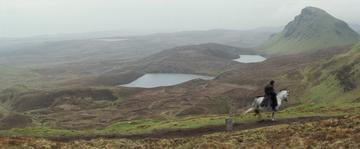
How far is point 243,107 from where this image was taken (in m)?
138

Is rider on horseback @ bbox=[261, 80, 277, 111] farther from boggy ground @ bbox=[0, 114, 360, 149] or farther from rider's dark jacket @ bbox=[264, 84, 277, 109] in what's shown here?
boggy ground @ bbox=[0, 114, 360, 149]

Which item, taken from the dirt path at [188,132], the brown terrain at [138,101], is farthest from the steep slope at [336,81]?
the dirt path at [188,132]

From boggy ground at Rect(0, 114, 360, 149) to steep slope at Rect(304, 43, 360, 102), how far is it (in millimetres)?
67706

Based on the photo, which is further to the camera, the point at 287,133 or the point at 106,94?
the point at 106,94

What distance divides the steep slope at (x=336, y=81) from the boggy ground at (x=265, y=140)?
67.7 metres

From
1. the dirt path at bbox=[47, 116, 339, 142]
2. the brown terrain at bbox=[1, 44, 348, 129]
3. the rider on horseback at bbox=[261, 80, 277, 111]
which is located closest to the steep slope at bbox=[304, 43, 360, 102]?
the brown terrain at bbox=[1, 44, 348, 129]

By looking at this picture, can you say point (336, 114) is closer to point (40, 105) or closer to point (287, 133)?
point (287, 133)

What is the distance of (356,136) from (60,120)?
346 feet

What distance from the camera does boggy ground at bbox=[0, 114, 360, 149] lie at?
32625mm

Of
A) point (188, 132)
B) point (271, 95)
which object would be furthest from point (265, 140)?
point (188, 132)

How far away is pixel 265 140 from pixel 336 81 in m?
98.0

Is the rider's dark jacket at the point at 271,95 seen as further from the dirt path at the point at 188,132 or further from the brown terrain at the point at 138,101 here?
the brown terrain at the point at 138,101

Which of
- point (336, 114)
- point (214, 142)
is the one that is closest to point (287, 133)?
point (214, 142)

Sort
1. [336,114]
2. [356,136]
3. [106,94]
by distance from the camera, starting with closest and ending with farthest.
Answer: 1. [356,136]
2. [336,114]
3. [106,94]
